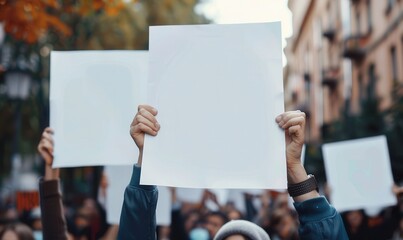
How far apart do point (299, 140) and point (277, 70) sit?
11.1 inches

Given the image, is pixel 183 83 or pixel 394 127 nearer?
pixel 183 83

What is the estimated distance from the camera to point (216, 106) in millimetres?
2467

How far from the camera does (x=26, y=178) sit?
1130 inches

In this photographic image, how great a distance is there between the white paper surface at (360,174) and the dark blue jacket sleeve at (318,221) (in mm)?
2978

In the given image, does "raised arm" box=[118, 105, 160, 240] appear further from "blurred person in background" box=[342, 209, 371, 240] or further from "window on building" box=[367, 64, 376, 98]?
"window on building" box=[367, 64, 376, 98]

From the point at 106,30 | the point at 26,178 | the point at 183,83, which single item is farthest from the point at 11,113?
the point at 183,83

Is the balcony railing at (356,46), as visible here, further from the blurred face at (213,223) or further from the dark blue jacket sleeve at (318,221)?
the dark blue jacket sleeve at (318,221)

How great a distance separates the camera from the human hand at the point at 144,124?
2.37m

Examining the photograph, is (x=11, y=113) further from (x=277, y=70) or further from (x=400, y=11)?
(x=277, y=70)

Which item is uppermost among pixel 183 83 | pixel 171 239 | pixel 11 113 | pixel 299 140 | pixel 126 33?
pixel 126 33

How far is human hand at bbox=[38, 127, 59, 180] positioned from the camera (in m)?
3.21

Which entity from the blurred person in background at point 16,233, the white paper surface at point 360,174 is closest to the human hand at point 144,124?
the blurred person in background at point 16,233

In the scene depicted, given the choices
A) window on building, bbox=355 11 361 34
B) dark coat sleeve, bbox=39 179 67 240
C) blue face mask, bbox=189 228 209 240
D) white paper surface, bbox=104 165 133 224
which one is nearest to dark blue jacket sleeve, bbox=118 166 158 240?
dark coat sleeve, bbox=39 179 67 240

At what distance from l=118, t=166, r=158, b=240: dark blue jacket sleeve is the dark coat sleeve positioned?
2.50ft
